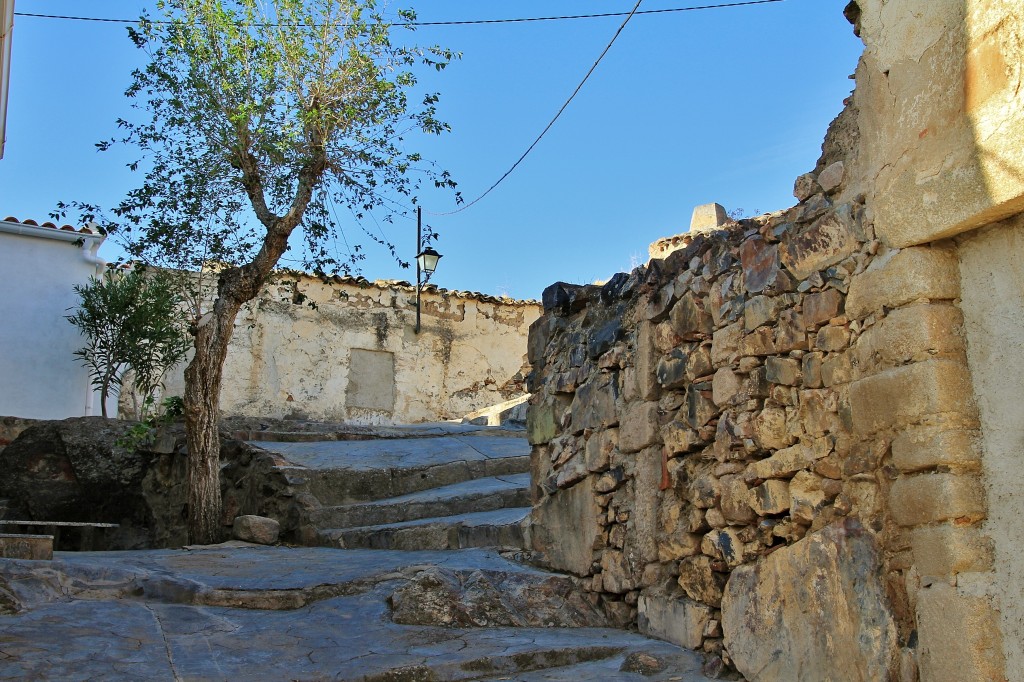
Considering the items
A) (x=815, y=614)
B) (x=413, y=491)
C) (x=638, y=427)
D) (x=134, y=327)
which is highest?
(x=134, y=327)

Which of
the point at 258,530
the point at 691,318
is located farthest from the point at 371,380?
the point at 691,318

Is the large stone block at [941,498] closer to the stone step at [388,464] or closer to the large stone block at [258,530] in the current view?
the large stone block at [258,530]

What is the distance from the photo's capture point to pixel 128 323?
11.7 meters

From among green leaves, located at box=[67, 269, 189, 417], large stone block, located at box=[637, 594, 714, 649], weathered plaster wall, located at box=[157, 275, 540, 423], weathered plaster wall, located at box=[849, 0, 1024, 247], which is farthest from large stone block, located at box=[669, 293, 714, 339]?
weathered plaster wall, located at box=[157, 275, 540, 423]

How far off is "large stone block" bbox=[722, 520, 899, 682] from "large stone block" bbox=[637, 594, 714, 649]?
233 mm

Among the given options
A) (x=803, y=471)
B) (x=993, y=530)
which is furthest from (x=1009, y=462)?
(x=803, y=471)

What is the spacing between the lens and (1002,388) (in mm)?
2682

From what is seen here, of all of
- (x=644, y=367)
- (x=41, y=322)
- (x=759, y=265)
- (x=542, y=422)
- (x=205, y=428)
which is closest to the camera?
(x=759, y=265)

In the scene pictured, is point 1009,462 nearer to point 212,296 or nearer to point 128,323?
point 128,323

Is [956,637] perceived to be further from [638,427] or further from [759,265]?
[638,427]

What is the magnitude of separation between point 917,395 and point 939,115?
885 mm

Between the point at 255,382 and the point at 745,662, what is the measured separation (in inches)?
484

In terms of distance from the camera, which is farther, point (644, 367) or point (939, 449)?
point (644, 367)

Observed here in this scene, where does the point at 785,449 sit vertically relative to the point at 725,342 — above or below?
below
